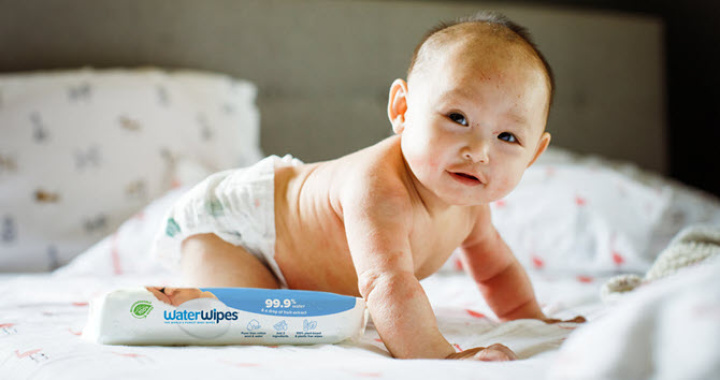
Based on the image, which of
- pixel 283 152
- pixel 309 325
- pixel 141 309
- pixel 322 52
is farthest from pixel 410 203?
pixel 322 52

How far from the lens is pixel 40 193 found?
5.25 feet

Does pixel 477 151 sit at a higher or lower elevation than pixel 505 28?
lower

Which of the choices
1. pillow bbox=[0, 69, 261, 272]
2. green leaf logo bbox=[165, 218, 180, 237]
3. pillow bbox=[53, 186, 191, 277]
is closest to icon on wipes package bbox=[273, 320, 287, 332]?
green leaf logo bbox=[165, 218, 180, 237]

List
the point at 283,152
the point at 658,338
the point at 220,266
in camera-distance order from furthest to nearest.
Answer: the point at 283,152 < the point at 220,266 < the point at 658,338

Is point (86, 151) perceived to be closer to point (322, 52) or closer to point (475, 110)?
point (322, 52)

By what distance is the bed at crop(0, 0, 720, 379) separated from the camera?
0.55m

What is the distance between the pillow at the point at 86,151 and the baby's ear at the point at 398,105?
0.93 m

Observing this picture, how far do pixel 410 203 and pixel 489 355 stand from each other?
0.84ft

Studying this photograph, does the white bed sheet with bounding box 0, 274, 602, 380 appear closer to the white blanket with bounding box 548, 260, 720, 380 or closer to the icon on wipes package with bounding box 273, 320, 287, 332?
the icon on wipes package with bounding box 273, 320, 287, 332

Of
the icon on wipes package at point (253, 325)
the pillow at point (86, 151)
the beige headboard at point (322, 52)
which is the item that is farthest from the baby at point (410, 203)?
the beige headboard at point (322, 52)

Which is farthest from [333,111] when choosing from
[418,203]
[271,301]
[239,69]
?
[271,301]

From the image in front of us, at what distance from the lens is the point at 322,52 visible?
7.02ft

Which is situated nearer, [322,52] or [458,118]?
[458,118]

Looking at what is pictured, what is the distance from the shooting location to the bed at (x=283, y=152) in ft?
1.81
